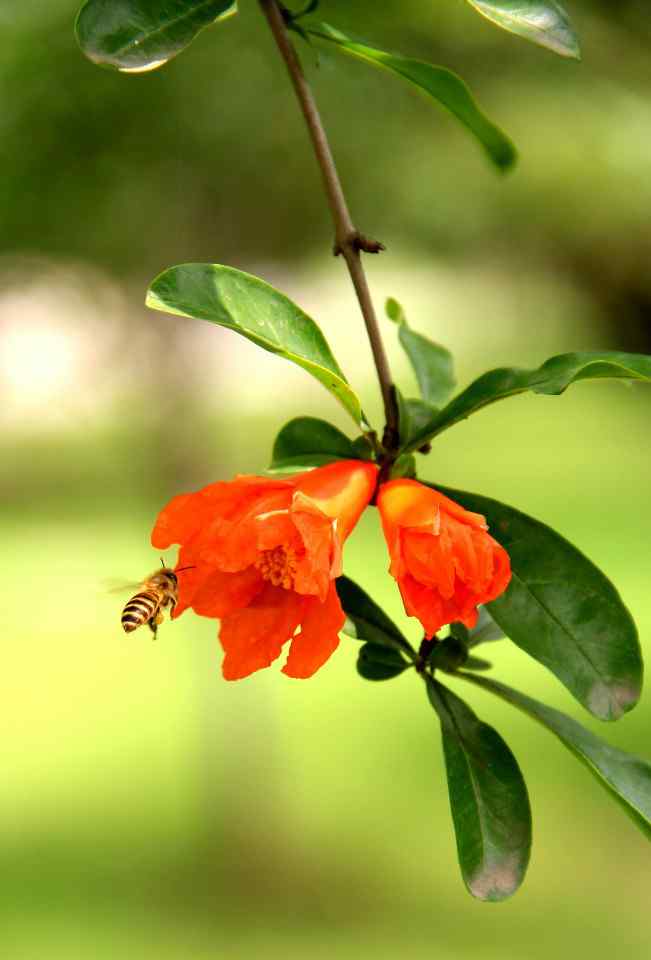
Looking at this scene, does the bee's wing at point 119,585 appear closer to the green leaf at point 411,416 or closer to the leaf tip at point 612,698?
the green leaf at point 411,416

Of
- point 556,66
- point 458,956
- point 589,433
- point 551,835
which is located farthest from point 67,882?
point 589,433

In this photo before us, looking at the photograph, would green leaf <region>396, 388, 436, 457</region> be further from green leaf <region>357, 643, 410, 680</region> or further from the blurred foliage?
the blurred foliage

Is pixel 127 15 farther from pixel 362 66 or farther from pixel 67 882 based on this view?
pixel 67 882

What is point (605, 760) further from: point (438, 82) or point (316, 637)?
point (438, 82)

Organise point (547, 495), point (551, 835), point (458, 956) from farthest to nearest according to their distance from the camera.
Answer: point (547, 495) → point (551, 835) → point (458, 956)

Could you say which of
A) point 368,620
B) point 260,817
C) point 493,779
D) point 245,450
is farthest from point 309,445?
point 245,450

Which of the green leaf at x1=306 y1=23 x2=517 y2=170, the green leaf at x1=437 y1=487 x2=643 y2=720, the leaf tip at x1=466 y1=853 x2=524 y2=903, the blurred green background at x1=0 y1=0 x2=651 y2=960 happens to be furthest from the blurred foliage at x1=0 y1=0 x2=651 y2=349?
the leaf tip at x1=466 y1=853 x2=524 y2=903
